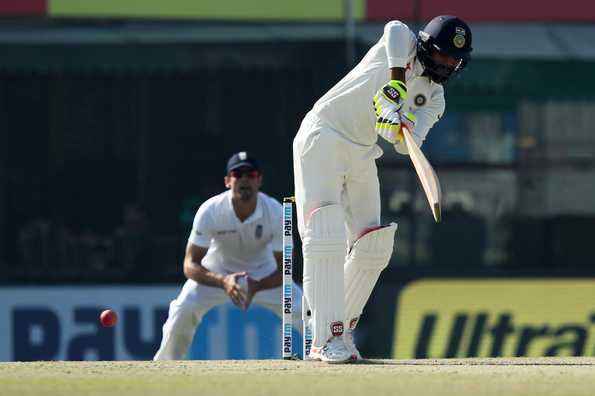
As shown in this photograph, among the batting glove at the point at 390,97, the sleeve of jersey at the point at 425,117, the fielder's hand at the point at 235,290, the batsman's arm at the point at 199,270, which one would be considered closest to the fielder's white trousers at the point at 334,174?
the sleeve of jersey at the point at 425,117

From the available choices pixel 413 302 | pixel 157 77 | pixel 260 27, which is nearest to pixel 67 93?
pixel 157 77

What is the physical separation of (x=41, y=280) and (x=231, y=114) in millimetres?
1821

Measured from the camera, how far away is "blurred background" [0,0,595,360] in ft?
41.6

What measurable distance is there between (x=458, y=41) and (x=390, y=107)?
0.43m

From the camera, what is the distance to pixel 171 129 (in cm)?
1284

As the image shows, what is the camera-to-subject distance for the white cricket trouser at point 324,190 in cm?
712

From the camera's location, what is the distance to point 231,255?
409 inches

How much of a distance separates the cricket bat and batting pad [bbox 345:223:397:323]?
0.41 metres

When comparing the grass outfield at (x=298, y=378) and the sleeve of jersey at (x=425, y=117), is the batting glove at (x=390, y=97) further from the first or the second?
the grass outfield at (x=298, y=378)

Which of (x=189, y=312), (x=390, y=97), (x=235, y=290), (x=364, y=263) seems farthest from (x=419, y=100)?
(x=189, y=312)

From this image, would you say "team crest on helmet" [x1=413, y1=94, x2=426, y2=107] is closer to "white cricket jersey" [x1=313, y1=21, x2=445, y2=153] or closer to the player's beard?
"white cricket jersey" [x1=313, y1=21, x2=445, y2=153]

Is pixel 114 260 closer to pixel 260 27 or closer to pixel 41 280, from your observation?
pixel 41 280

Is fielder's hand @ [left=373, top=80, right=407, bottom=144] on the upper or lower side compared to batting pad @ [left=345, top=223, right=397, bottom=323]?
upper

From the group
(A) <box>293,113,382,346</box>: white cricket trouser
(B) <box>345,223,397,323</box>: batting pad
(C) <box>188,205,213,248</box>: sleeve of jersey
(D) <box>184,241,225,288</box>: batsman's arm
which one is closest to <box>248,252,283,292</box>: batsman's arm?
(D) <box>184,241,225,288</box>: batsman's arm
